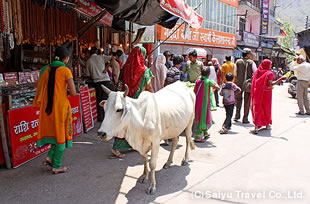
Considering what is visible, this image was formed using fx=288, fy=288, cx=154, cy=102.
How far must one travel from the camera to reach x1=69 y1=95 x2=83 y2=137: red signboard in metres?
5.95

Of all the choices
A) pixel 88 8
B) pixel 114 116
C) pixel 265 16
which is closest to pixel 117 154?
pixel 114 116

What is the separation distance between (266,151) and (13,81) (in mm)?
5034

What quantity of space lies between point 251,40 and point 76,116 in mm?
28004

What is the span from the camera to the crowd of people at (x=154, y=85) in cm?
405

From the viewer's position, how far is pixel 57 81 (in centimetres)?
399

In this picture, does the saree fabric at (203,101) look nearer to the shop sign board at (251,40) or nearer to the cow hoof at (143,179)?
the cow hoof at (143,179)

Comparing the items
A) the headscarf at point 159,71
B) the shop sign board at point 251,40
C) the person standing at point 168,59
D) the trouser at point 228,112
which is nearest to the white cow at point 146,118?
the headscarf at point 159,71

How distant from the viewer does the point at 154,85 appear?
20.7ft

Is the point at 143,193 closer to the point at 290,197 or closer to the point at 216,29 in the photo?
the point at 290,197

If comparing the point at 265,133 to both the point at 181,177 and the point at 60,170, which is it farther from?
the point at 60,170

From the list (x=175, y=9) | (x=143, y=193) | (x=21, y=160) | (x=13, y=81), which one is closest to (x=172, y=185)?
(x=143, y=193)

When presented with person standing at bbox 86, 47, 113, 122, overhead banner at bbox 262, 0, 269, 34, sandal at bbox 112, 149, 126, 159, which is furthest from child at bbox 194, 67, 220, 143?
overhead banner at bbox 262, 0, 269, 34

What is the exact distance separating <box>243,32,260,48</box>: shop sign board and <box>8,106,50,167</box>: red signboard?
88.1 ft

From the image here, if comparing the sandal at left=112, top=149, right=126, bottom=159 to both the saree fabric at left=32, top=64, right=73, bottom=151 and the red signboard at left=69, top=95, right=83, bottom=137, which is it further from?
the red signboard at left=69, top=95, right=83, bottom=137
